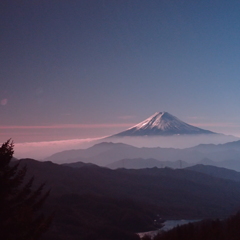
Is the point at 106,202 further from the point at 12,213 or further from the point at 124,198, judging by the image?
the point at 12,213

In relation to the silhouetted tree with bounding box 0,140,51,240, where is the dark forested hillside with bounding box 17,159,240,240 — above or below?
below

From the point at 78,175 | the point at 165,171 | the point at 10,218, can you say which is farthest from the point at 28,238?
the point at 165,171

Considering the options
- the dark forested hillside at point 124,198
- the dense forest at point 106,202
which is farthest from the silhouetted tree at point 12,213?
the dark forested hillside at point 124,198

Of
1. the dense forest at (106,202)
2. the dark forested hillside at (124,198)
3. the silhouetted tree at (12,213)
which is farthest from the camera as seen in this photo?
the dark forested hillside at (124,198)

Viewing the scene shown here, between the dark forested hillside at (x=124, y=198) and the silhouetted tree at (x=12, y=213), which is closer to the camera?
the silhouetted tree at (x=12, y=213)

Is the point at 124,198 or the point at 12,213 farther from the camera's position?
the point at 124,198

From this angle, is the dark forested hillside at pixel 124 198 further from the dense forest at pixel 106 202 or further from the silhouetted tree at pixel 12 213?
the silhouetted tree at pixel 12 213

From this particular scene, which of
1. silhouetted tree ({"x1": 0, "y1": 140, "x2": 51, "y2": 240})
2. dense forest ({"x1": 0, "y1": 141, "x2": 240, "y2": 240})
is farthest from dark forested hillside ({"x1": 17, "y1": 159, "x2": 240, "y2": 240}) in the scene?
silhouetted tree ({"x1": 0, "y1": 140, "x2": 51, "y2": 240})

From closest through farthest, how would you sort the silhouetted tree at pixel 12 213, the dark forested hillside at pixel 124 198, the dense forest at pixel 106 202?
1. the silhouetted tree at pixel 12 213
2. the dense forest at pixel 106 202
3. the dark forested hillside at pixel 124 198

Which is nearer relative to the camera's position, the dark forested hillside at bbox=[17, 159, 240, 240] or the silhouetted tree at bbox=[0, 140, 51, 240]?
the silhouetted tree at bbox=[0, 140, 51, 240]

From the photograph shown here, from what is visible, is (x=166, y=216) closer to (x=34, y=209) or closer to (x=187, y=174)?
(x=187, y=174)

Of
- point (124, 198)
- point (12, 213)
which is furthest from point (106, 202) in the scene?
point (12, 213)

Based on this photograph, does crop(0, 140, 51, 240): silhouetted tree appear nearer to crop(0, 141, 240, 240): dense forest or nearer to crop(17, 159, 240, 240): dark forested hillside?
crop(0, 141, 240, 240): dense forest
